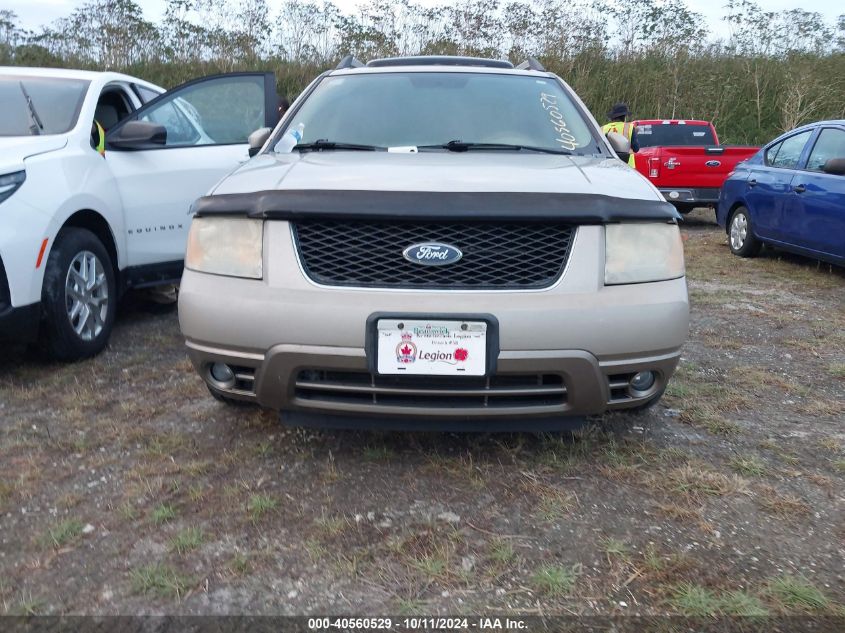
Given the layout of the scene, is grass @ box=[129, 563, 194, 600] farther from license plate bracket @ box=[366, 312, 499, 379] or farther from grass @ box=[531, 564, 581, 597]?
grass @ box=[531, 564, 581, 597]

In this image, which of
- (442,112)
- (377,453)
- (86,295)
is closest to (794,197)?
(442,112)

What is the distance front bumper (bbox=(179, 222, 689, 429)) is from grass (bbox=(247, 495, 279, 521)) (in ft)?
1.00

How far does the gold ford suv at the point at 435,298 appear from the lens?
234cm

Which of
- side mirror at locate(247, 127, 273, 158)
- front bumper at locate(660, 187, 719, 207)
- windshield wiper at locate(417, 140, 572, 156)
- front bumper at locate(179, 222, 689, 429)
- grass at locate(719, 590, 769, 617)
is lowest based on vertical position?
front bumper at locate(660, 187, 719, 207)

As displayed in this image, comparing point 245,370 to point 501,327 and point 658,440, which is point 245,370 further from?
point 658,440

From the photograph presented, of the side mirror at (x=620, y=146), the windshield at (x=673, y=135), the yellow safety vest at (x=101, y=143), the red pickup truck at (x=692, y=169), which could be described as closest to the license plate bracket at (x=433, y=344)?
the side mirror at (x=620, y=146)

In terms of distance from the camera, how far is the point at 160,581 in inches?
79.4

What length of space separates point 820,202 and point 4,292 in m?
6.00

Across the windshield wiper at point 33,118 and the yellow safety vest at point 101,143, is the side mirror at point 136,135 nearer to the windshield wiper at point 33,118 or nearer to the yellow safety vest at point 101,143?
the yellow safety vest at point 101,143

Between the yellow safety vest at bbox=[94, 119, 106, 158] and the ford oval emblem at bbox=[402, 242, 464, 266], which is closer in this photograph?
the ford oval emblem at bbox=[402, 242, 464, 266]

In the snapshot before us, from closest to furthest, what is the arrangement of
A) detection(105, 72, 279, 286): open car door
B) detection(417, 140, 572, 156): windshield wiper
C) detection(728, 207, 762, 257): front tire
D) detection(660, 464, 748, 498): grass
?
1. detection(660, 464, 748, 498): grass
2. detection(417, 140, 572, 156): windshield wiper
3. detection(105, 72, 279, 286): open car door
4. detection(728, 207, 762, 257): front tire

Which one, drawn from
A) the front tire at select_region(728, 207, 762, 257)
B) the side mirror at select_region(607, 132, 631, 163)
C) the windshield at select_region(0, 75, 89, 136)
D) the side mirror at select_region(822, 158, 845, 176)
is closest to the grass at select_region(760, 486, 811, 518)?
the side mirror at select_region(607, 132, 631, 163)

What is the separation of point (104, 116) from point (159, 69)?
1422 centimetres

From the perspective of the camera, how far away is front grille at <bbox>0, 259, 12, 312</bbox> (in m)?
3.32
